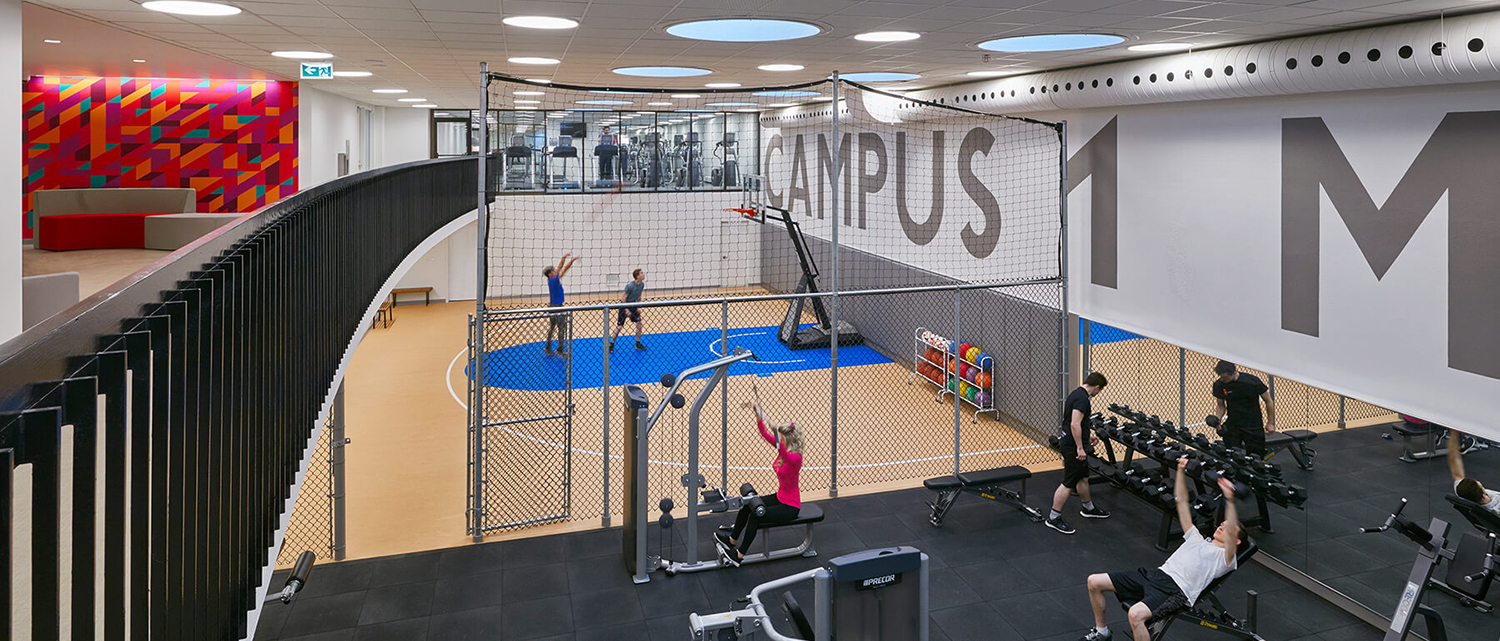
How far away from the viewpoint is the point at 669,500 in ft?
22.4

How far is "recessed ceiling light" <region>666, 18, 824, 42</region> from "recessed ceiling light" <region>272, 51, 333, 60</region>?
4.14 m

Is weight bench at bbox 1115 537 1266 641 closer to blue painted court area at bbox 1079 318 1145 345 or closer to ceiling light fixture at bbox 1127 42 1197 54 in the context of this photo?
ceiling light fixture at bbox 1127 42 1197 54

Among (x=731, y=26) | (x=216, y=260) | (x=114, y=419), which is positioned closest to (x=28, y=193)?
(x=731, y=26)

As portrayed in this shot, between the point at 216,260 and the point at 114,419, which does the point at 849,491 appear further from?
the point at 114,419

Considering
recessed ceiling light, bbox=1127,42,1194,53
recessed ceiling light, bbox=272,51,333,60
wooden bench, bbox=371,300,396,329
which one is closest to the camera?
recessed ceiling light, bbox=1127,42,1194,53

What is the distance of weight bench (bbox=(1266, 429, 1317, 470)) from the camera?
22.6 ft

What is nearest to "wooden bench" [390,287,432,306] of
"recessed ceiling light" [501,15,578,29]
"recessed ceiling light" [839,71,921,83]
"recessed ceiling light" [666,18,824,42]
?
"recessed ceiling light" [839,71,921,83]

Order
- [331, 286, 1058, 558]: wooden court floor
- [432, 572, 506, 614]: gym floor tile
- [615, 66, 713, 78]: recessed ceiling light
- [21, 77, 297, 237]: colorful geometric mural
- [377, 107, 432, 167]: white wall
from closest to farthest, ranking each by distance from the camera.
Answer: [432, 572, 506, 614]: gym floor tile → [331, 286, 1058, 558]: wooden court floor → [615, 66, 713, 78]: recessed ceiling light → [21, 77, 297, 237]: colorful geometric mural → [377, 107, 432, 167]: white wall

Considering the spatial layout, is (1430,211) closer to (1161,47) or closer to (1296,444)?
(1296,444)

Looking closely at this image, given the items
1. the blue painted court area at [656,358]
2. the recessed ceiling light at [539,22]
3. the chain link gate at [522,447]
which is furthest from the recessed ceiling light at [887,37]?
the blue painted court area at [656,358]

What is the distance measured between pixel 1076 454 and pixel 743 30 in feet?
14.8

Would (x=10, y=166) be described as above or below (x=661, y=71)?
below

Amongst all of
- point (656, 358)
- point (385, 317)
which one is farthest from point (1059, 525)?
point (385, 317)

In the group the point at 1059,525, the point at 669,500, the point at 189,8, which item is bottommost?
the point at 1059,525
